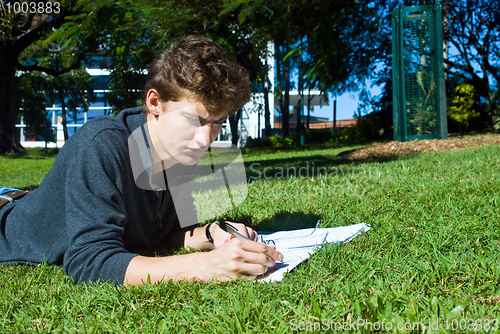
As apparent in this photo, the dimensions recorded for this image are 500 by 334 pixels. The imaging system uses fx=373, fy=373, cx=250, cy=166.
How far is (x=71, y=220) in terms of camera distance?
145cm

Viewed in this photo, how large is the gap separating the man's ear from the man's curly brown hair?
0.07 feet

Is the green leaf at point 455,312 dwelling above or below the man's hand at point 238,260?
below

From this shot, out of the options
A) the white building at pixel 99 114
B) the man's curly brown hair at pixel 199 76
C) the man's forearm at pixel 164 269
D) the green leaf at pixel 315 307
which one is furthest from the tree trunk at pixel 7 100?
the white building at pixel 99 114

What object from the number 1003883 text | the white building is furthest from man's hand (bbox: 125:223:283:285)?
the white building

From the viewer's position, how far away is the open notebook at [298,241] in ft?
5.38

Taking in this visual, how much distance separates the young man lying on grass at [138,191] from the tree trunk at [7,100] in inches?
627

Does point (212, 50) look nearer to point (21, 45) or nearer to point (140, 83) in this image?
point (21, 45)

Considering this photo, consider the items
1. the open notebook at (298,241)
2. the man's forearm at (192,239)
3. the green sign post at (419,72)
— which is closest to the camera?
the open notebook at (298,241)

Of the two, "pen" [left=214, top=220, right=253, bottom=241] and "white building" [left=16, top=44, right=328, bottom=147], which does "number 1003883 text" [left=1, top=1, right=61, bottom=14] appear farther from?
"white building" [left=16, top=44, right=328, bottom=147]

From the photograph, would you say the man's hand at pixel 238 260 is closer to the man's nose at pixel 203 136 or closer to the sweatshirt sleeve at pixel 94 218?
the sweatshirt sleeve at pixel 94 218

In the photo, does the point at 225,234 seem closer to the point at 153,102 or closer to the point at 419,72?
the point at 153,102

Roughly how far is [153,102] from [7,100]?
17429 millimetres

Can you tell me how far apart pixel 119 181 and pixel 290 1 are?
495cm

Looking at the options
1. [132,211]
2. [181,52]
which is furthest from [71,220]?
[181,52]
